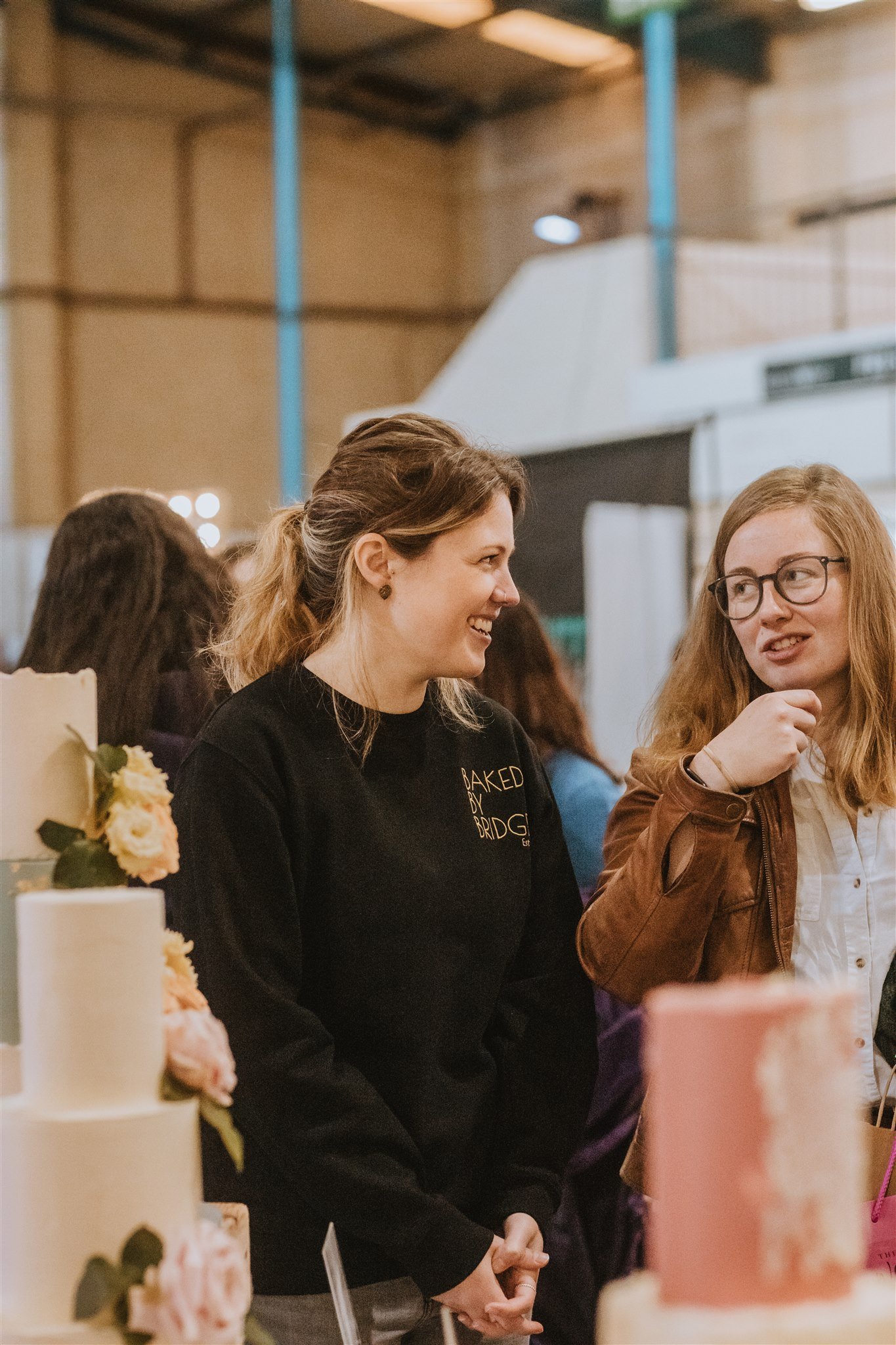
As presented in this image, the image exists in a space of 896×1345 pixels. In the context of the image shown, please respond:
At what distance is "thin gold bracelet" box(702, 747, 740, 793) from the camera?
166 cm

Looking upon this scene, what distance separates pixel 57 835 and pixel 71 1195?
30 centimetres

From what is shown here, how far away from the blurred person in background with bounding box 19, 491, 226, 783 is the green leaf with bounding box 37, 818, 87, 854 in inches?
39.9

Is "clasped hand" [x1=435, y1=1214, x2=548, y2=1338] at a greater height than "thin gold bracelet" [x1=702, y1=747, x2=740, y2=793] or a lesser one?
lesser

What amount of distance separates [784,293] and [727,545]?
978 centimetres

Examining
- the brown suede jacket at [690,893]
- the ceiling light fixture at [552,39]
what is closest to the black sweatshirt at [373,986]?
the brown suede jacket at [690,893]

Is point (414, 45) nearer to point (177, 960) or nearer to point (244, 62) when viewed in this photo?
point (244, 62)

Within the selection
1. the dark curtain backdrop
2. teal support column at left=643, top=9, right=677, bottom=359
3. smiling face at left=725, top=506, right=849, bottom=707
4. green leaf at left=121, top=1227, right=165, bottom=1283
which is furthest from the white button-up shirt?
teal support column at left=643, top=9, right=677, bottom=359

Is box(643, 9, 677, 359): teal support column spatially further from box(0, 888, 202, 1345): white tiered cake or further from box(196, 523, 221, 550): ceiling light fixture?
box(0, 888, 202, 1345): white tiered cake

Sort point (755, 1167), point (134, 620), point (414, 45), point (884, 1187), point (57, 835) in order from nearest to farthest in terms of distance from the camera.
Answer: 1. point (755, 1167)
2. point (57, 835)
3. point (884, 1187)
4. point (134, 620)
5. point (414, 45)

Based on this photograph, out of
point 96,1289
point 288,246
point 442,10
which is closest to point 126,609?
point 96,1289

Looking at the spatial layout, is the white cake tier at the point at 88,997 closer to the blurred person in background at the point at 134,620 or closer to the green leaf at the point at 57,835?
the green leaf at the point at 57,835

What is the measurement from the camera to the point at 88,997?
43.7 inches

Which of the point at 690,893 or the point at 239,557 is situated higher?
the point at 239,557

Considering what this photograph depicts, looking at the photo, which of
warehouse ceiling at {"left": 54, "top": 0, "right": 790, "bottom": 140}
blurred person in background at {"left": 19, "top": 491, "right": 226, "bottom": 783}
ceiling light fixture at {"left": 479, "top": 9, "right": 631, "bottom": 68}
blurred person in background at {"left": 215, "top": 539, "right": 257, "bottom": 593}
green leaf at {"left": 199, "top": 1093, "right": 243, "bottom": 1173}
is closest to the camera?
green leaf at {"left": 199, "top": 1093, "right": 243, "bottom": 1173}
